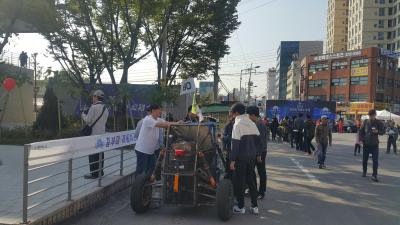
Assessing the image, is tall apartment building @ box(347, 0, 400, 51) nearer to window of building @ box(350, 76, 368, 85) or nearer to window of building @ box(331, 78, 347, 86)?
window of building @ box(331, 78, 347, 86)

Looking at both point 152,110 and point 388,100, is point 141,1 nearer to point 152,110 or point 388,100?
point 152,110

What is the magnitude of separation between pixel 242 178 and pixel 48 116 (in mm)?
15069

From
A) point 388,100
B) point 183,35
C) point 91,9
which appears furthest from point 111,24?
point 388,100

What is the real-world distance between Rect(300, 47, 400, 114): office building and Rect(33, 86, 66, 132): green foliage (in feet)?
219

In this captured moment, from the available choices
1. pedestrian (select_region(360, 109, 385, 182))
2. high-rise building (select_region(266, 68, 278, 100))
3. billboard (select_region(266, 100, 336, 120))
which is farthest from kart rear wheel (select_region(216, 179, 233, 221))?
high-rise building (select_region(266, 68, 278, 100))

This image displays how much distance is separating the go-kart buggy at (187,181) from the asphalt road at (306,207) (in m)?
0.25

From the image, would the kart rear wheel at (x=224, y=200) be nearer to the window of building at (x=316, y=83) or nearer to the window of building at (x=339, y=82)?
the window of building at (x=339, y=82)

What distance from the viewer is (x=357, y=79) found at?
90375 millimetres

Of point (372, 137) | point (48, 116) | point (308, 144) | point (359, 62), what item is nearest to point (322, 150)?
point (372, 137)

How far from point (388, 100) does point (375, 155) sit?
8525 cm

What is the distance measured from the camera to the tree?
91.1ft

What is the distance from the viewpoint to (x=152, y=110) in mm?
8844

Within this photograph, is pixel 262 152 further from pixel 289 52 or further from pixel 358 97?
pixel 289 52

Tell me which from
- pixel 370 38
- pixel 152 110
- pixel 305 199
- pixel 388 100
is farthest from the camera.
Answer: pixel 370 38
